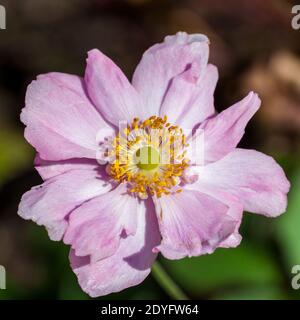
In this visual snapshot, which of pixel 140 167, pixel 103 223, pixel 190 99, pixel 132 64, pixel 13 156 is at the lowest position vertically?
pixel 13 156

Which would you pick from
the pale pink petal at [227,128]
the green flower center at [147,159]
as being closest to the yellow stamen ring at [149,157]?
the green flower center at [147,159]

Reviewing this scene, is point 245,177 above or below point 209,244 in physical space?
above

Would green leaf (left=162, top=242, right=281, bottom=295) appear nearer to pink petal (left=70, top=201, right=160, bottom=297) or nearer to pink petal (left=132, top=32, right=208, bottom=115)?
pink petal (left=70, top=201, right=160, bottom=297)

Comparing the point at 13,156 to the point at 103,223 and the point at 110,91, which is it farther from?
the point at 103,223

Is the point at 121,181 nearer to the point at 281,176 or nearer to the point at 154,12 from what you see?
the point at 281,176

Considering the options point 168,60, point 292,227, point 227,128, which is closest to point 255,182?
point 227,128

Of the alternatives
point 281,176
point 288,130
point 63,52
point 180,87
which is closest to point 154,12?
point 63,52
